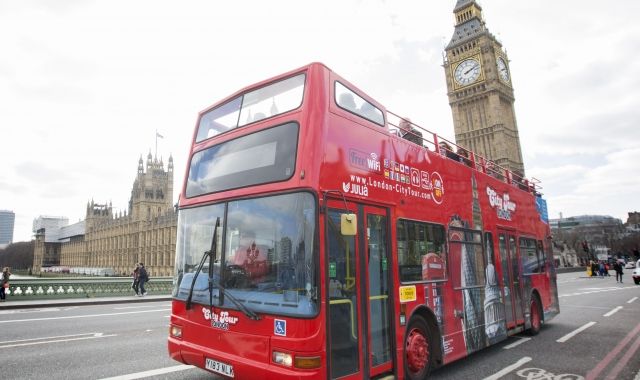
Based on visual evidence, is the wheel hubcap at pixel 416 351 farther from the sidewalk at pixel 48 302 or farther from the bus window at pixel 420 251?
the sidewalk at pixel 48 302

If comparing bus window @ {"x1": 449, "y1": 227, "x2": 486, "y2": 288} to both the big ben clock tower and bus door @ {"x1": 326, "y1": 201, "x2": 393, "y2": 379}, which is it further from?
the big ben clock tower

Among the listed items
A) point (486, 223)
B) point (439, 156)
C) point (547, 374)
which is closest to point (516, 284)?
point (486, 223)

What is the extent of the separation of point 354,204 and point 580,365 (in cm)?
522

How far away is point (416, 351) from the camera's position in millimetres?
5172

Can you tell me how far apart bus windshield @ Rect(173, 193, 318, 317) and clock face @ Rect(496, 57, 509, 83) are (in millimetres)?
82244

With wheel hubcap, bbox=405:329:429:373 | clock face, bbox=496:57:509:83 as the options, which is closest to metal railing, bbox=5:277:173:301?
wheel hubcap, bbox=405:329:429:373

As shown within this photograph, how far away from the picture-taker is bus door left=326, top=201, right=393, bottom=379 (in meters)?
3.98

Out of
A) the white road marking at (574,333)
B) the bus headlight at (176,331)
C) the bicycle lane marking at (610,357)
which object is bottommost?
the white road marking at (574,333)

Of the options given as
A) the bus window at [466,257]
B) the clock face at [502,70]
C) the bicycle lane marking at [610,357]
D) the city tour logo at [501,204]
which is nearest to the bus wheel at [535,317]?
the bicycle lane marking at [610,357]

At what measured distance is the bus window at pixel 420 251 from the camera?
17.0 feet

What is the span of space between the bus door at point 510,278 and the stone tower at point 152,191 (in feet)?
314

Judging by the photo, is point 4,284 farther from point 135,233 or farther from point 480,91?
point 135,233

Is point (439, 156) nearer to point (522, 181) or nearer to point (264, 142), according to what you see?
point (264, 142)

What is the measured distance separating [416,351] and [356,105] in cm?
355
